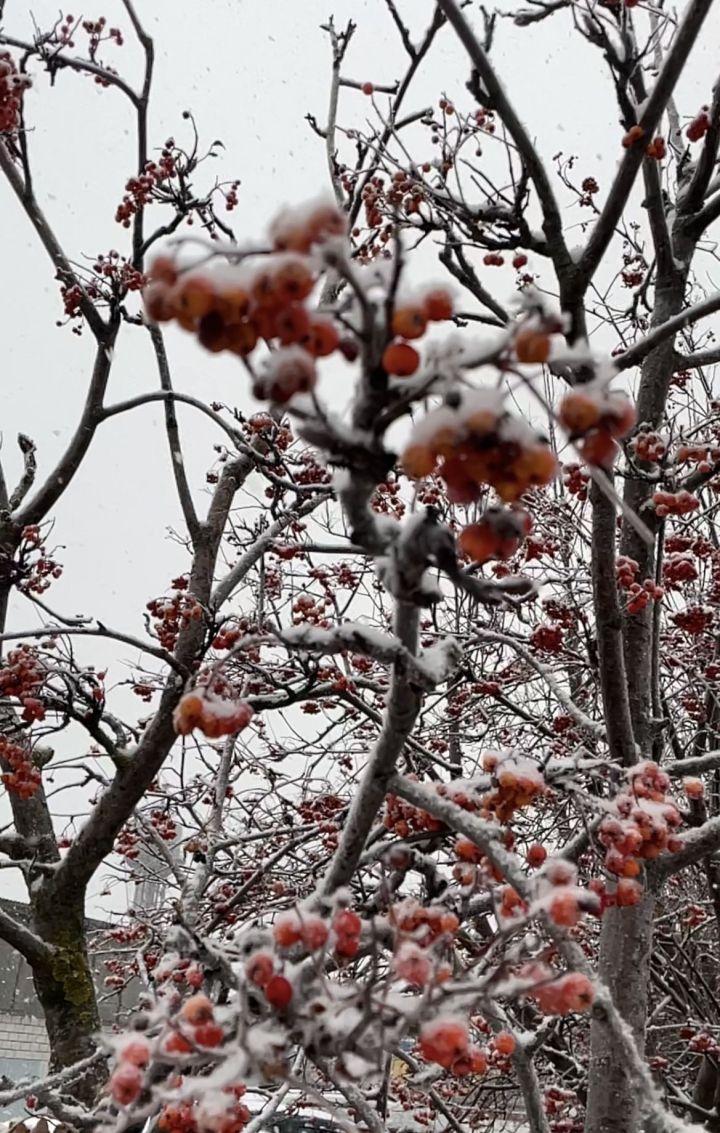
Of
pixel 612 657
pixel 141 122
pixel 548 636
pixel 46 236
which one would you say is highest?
pixel 141 122

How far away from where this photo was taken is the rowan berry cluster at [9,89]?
491cm

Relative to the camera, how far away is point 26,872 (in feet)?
19.4

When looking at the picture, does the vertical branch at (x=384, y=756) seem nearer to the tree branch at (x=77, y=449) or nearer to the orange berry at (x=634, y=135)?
the orange berry at (x=634, y=135)

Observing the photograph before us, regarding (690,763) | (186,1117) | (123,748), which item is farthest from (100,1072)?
(690,763)

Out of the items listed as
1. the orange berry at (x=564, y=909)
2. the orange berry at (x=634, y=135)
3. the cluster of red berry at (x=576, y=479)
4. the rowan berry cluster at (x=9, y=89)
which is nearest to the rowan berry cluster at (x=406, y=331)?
the orange berry at (x=564, y=909)

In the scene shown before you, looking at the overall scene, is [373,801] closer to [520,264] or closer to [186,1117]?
[186,1117]

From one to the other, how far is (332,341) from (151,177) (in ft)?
18.5

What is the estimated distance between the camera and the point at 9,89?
493 centimetres

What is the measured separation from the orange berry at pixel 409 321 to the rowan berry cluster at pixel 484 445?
0.11 metres

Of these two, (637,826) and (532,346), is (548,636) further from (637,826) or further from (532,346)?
(532,346)

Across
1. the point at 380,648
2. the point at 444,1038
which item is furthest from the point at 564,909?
the point at 380,648

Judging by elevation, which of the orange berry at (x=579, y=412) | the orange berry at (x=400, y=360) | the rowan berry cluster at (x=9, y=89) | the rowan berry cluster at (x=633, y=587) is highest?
the rowan berry cluster at (x=9, y=89)

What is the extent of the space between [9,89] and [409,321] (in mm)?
5041

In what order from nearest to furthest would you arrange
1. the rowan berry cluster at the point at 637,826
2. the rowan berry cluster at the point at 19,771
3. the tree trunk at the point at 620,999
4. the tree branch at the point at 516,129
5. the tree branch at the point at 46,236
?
the rowan berry cluster at the point at 637,826 → the tree branch at the point at 516,129 → the tree trunk at the point at 620,999 → the rowan berry cluster at the point at 19,771 → the tree branch at the point at 46,236
